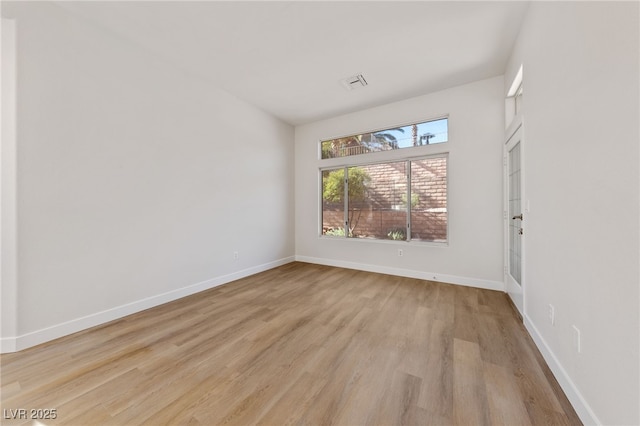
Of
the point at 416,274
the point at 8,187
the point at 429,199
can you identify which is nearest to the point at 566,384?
the point at 416,274

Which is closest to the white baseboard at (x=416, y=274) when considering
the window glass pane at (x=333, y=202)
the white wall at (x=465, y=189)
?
the white wall at (x=465, y=189)

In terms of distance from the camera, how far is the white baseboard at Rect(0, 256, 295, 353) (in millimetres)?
1928

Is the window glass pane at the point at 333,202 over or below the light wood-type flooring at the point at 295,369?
over

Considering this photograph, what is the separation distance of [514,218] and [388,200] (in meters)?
1.86

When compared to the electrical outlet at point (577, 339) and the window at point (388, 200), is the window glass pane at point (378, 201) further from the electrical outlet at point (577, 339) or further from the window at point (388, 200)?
the electrical outlet at point (577, 339)

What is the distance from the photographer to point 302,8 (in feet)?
7.14

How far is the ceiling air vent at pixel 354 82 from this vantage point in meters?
3.31

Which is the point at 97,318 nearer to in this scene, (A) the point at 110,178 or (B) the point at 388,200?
(A) the point at 110,178

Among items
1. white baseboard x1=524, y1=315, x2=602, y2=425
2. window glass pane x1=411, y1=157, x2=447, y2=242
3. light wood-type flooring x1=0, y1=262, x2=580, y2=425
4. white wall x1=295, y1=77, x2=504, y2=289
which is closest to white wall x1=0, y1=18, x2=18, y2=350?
light wood-type flooring x1=0, y1=262, x2=580, y2=425

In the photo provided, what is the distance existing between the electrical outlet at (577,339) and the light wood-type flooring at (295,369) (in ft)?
1.12

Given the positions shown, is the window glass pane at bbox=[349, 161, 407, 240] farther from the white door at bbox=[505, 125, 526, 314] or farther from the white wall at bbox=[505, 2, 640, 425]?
the white wall at bbox=[505, 2, 640, 425]

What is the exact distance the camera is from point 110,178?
2.46 metres

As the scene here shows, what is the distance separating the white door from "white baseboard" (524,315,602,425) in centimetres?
62

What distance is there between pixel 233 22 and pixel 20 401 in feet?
10.9
